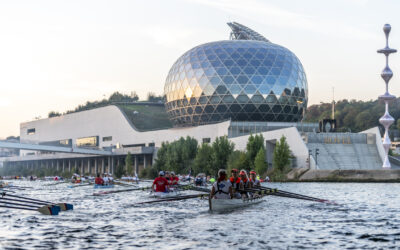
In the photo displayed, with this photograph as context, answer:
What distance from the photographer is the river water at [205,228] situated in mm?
18750

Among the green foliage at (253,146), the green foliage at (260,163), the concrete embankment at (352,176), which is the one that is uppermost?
the green foliage at (253,146)

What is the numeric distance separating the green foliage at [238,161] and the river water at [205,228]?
49.9 metres

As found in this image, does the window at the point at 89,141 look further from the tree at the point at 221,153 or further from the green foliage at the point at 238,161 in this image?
the green foliage at the point at 238,161

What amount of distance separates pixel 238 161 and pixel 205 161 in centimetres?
899

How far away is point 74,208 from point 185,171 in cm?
6519

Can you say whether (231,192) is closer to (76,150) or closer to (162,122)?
(76,150)

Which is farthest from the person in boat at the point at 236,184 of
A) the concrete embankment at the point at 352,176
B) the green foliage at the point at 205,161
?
the green foliage at the point at 205,161

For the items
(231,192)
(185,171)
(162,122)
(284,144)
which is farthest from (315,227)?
(162,122)

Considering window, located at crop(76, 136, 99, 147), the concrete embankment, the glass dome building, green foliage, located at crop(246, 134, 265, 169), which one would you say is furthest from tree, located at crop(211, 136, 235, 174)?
window, located at crop(76, 136, 99, 147)

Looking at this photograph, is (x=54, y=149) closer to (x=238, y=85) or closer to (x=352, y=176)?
(x=238, y=85)

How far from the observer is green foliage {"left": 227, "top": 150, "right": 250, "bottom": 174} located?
270 feet

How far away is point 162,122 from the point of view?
163 meters

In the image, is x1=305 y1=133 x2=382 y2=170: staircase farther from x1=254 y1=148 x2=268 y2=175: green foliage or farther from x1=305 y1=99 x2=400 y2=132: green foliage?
x1=305 y1=99 x2=400 y2=132: green foliage

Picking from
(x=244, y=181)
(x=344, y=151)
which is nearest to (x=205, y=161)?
(x=344, y=151)
